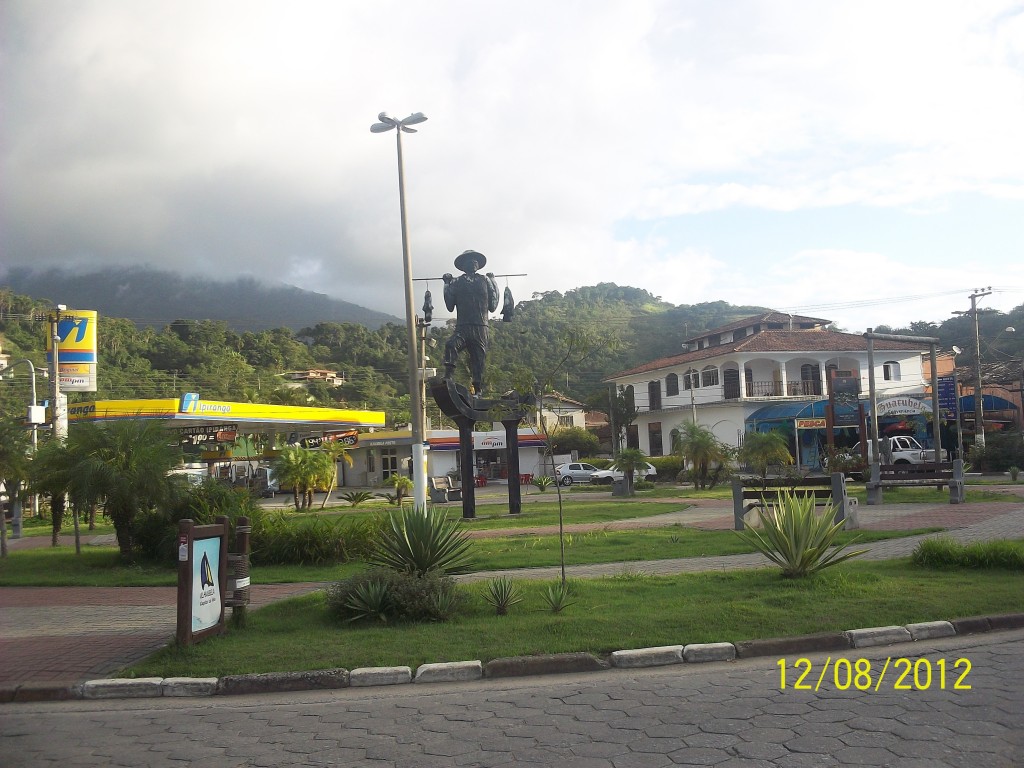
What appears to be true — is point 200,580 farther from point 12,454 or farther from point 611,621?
point 12,454

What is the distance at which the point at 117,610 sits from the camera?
34.4 feet

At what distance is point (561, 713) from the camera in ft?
19.4

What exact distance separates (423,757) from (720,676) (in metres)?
2.72

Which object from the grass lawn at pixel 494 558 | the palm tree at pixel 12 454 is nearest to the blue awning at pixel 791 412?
the grass lawn at pixel 494 558

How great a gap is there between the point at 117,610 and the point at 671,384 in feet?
161

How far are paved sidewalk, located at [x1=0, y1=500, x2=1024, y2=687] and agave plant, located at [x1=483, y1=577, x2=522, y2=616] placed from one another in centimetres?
224

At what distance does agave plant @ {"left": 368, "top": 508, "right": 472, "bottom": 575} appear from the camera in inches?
387

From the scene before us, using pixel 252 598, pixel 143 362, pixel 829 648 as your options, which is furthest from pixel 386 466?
pixel 829 648

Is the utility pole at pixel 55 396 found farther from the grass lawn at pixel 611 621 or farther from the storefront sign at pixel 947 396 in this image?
the storefront sign at pixel 947 396

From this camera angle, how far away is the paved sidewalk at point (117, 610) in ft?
25.5

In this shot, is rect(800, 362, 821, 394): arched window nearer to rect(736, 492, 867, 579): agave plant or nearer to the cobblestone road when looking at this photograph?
rect(736, 492, 867, 579): agave plant

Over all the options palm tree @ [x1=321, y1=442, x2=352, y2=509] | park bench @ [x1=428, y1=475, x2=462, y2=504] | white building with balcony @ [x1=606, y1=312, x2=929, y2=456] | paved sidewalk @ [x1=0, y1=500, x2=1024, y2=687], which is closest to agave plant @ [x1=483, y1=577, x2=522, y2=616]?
paved sidewalk @ [x1=0, y1=500, x2=1024, y2=687]
